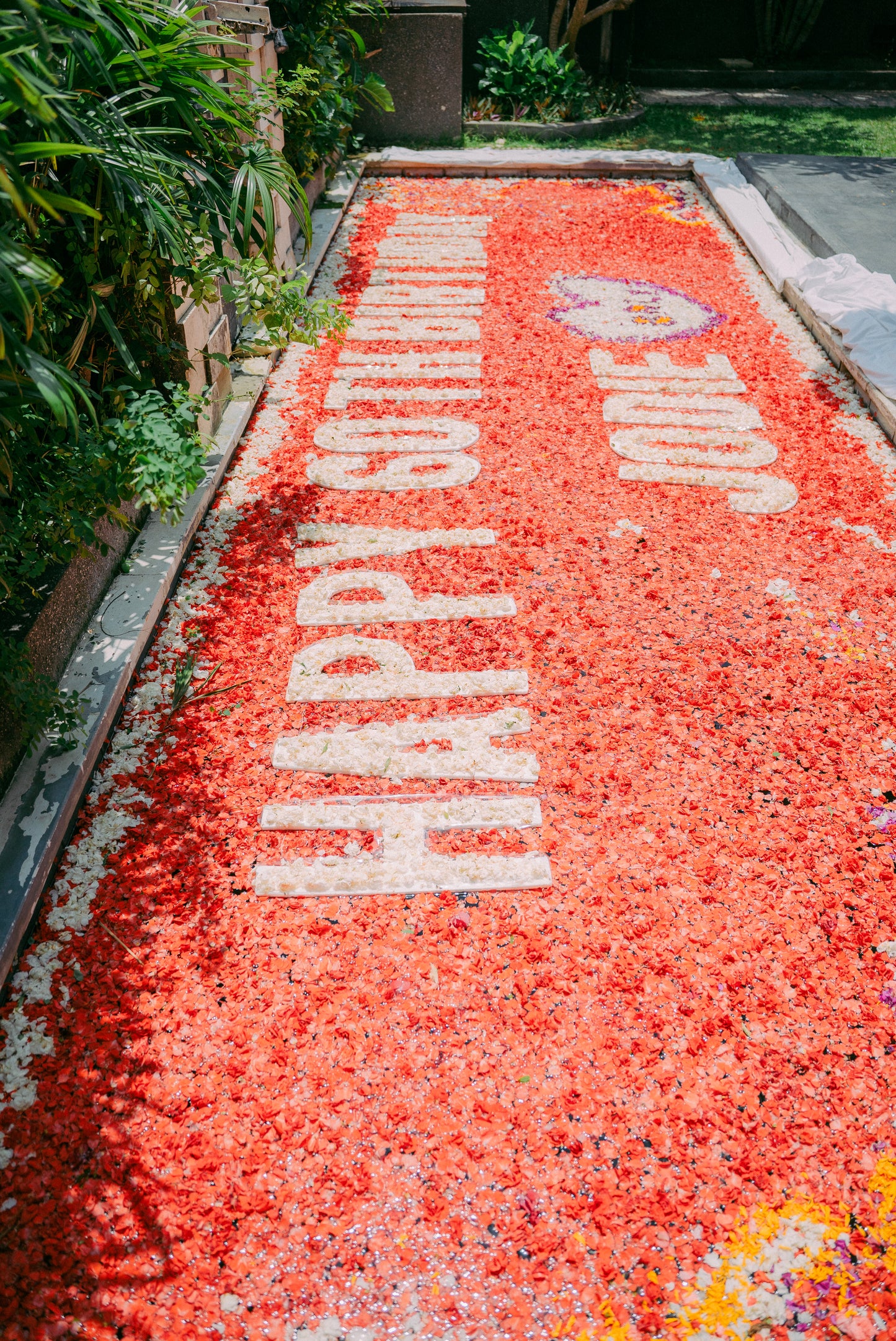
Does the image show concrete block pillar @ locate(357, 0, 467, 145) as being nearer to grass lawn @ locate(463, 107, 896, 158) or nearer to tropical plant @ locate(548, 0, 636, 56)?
grass lawn @ locate(463, 107, 896, 158)

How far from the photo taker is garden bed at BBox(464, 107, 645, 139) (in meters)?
8.84

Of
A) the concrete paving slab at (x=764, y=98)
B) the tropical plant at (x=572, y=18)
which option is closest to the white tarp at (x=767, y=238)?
the tropical plant at (x=572, y=18)

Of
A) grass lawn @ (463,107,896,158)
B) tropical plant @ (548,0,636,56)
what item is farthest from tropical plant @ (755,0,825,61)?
tropical plant @ (548,0,636,56)

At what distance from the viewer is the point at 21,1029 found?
2037 millimetres

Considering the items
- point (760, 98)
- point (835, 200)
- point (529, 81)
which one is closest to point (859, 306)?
point (835, 200)

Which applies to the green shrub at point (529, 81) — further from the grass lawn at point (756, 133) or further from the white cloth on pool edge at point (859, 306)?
the white cloth on pool edge at point (859, 306)

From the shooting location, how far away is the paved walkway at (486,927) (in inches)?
67.5

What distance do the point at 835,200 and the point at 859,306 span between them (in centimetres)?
238

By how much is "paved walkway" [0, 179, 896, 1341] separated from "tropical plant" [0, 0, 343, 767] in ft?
2.22

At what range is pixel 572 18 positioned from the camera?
9.37 meters

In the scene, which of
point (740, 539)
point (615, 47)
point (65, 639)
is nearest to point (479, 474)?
point (740, 539)

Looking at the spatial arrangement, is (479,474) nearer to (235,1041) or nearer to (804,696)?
(804,696)

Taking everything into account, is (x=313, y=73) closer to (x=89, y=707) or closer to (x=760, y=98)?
(x=89, y=707)

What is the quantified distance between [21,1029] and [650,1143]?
138cm
